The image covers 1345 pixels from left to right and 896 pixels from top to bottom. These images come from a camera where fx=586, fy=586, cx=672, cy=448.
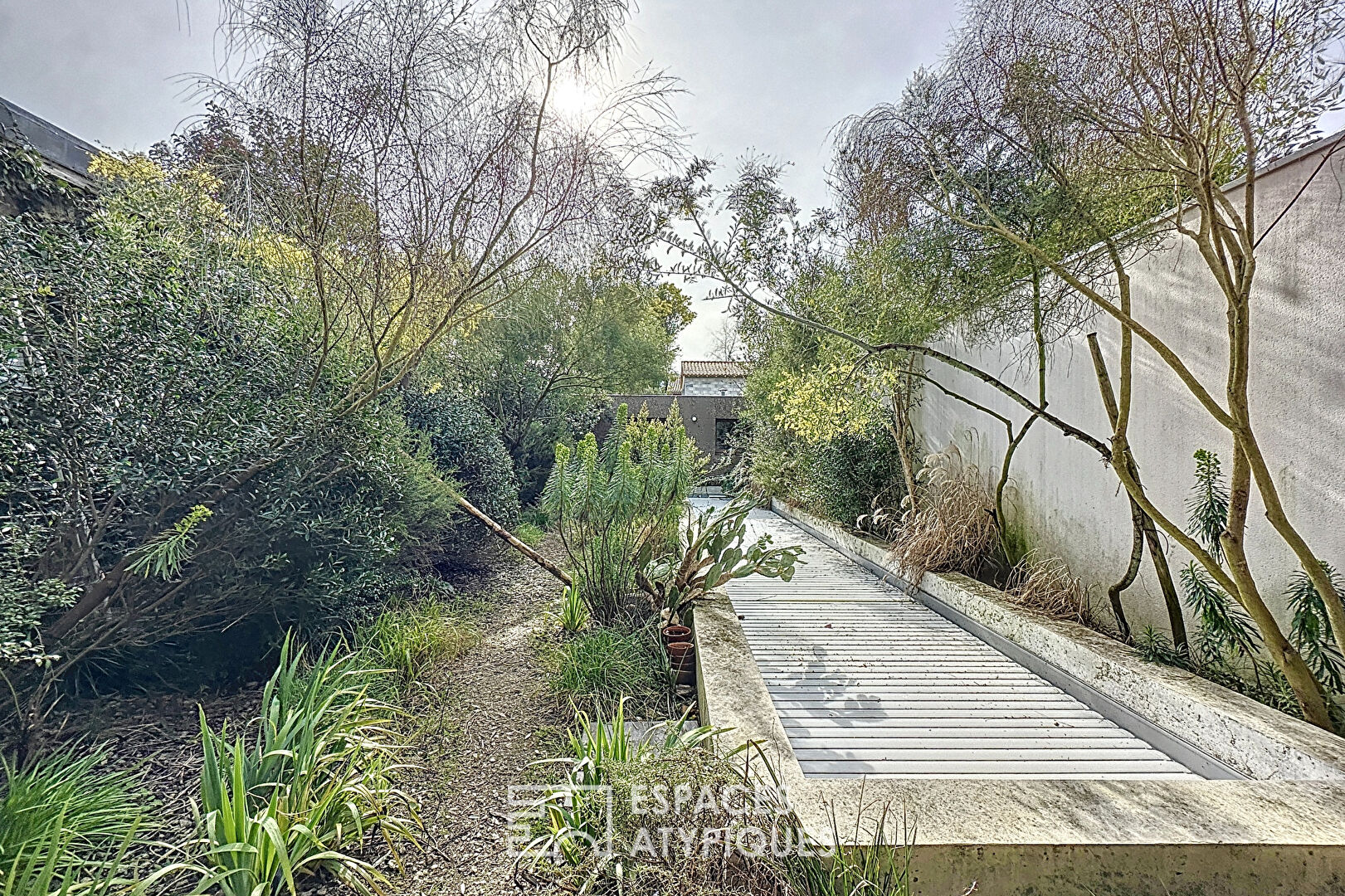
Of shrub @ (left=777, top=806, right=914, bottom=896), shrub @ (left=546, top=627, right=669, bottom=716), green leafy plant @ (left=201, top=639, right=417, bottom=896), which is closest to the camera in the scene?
shrub @ (left=777, top=806, right=914, bottom=896)

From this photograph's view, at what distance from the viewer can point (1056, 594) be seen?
3.36 metres

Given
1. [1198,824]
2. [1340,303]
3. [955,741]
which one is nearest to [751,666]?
[955,741]

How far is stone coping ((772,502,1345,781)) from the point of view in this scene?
176 cm

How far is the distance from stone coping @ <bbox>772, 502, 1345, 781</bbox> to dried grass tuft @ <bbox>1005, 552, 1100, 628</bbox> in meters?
0.14

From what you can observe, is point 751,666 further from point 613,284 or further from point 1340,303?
point 613,284

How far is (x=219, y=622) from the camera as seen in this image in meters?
2.81

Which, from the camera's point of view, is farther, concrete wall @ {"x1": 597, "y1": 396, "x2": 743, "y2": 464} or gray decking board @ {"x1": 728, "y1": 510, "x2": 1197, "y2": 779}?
concrete wall @ {"x1": 597, "y1": 396, "x2": 743, "y2": 464}

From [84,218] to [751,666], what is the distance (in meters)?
3.44

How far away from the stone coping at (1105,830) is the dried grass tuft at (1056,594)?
1516 millimetres

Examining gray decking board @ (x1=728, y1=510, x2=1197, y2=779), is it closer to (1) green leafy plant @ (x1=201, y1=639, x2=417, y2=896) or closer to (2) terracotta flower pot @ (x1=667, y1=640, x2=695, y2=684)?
(2) terracotta flower pot @ (x1=667, y1=640, x2=695, y2=684)

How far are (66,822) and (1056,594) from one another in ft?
13.9

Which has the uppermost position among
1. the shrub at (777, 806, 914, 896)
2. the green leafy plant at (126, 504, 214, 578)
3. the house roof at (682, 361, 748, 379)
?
the house roof at (682, 361, 748, 379)

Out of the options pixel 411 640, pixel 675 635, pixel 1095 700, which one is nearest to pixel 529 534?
pixel 411 640

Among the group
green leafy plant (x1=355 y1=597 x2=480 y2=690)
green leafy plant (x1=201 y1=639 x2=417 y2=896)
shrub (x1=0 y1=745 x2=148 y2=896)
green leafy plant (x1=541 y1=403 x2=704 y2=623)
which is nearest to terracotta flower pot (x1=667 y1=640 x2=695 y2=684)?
green leafy plant (x1=541 y1=403 x2=704 y2=623)
